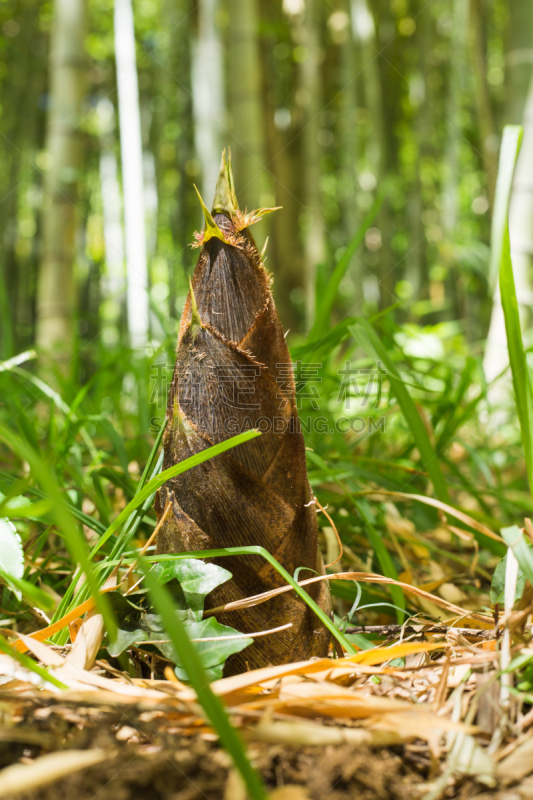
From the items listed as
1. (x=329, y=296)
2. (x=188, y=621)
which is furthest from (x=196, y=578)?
(x=329, y=296)

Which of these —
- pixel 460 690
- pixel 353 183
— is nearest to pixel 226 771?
pixel 460 690

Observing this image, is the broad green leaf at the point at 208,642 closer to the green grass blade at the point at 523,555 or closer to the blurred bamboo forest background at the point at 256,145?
the green grass blade at the point at 523,555

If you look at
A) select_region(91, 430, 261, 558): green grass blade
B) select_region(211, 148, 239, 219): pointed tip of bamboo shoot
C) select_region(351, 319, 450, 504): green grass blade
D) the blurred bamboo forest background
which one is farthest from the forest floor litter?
the blurred bamboo forest background

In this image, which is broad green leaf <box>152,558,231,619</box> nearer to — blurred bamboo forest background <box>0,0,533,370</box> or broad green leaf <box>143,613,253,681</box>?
broad green leaf <box>143,613,253,681</box>

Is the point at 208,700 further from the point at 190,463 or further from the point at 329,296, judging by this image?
the point at 329,296

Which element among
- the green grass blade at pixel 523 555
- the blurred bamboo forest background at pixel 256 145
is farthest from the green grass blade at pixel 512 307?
the blurred bamboo forest background at pixel 256 145

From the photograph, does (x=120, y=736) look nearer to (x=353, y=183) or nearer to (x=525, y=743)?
(x=525, y=743)

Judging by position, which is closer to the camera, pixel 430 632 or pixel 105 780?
pixel 105 780
